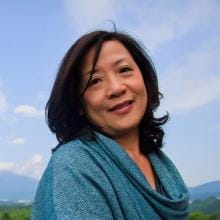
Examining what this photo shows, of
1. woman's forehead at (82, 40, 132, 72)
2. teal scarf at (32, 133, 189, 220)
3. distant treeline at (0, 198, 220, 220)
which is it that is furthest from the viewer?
distant treeline at (0, 198, 220, 220)

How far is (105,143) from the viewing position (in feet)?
6.40

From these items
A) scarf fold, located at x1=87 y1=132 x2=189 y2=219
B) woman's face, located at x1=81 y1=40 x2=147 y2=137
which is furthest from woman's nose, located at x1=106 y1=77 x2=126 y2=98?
scarf fold, located at x1=87 y1=132 x2=189 y2=219

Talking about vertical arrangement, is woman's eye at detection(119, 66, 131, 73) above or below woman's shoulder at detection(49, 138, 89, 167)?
above

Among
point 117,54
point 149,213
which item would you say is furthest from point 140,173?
point 117,54

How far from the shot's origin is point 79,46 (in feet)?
6.77

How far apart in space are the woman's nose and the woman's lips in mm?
45

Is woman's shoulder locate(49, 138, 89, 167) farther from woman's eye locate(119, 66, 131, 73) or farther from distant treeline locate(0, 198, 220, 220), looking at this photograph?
distant treeline locate(0, 198, 220, 220)

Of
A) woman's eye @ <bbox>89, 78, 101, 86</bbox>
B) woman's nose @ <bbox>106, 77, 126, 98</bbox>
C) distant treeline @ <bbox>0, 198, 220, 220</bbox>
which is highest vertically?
woman's eye @ <bbox>89, 78, 101, 86</bbox>

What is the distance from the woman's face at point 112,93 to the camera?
1987 mm

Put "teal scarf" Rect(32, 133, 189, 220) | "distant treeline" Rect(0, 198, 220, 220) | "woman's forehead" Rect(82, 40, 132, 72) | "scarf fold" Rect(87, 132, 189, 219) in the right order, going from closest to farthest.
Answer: "teal scarf" Rect(32, 133, 189, 220)
"scarf fold" Rect(87, 132, 189, 219)
"woman's forehead" Rect(82, 40, 132, 72)
"distant treeline" Rect(0, 198, 220, 220)

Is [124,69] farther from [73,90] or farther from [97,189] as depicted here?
[97,189]

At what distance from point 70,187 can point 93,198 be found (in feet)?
0.27

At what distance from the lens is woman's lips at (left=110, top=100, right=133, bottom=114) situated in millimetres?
2008

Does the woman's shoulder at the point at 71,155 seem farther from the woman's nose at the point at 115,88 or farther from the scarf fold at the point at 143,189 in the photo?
the woman's nose at the point at 115,88
